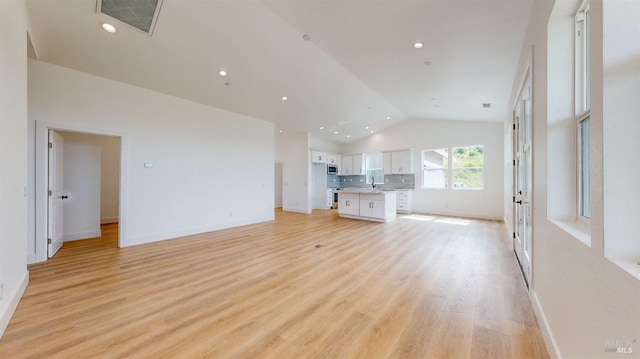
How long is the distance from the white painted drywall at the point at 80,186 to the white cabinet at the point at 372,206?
6.30 metres

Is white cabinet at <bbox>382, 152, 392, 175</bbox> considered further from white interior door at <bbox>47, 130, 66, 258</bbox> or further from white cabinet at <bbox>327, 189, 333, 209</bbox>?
white interior door at <bbox>47, 130, 66, 258</bbox>

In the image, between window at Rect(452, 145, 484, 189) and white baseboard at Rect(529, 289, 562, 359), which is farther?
window at Rect(452, 145, 484, 189)

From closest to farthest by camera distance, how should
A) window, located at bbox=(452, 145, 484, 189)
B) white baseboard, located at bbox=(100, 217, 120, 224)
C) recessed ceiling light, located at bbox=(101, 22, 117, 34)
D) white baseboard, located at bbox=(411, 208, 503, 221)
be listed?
recessed ceiling light, located at bbox=(101, 22, 117, 34), white baseboard, located at bbox=(100, 217, 120, 224), white baseboard, located at bbox=(411, 208, 503, 221), window, located at bbox=(452, 145, 484, 189)

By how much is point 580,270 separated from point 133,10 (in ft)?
15.1

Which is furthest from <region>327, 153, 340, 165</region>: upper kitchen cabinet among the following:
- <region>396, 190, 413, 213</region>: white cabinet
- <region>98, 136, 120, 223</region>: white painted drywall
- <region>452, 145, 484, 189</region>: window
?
<region>98, 136, 120, 223</region>: white painted drywall

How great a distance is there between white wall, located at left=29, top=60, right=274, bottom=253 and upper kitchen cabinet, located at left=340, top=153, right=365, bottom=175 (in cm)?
483

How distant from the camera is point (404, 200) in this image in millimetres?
8297

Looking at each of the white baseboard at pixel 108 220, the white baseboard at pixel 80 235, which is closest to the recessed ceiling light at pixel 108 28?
the white baseboard at pixel 80 235

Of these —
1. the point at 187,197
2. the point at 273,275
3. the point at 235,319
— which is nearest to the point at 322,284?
the point at 273,275

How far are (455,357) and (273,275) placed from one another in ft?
6.56

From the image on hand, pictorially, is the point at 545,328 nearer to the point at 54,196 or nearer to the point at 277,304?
the point at 277,304

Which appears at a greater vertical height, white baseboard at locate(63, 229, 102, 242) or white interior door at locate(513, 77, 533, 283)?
white interior door at locate(513, 77, 533, 283)

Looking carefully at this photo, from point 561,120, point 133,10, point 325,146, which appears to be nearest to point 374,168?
point 325,146

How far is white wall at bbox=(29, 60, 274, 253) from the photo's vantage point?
3.69 m
